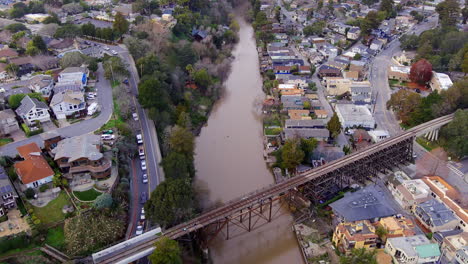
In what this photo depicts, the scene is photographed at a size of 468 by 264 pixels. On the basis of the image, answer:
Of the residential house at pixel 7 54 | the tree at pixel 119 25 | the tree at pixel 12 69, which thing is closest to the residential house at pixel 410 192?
the tree at pixel 119 25

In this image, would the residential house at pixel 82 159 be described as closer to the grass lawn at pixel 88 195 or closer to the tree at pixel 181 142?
the grass lawn at pixel 88 195

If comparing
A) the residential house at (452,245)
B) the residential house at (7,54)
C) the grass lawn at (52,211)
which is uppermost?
the residential house at (7,54)

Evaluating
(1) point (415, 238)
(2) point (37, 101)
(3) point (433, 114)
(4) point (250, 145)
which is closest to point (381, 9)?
(3) point (433, 114)

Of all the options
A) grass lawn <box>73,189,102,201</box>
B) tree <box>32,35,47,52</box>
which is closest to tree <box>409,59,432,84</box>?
grass lawn <box>73,189,102,201</box>

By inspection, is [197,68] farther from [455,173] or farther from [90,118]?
[455,173]

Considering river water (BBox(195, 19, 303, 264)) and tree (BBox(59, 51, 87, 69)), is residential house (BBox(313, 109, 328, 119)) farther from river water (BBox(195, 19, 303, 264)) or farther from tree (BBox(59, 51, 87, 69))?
tree (BBox(59, 51, 87, 69))
